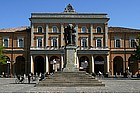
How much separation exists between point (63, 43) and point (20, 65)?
1211 centimetres

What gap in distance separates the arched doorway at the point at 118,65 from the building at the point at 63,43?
0.27m

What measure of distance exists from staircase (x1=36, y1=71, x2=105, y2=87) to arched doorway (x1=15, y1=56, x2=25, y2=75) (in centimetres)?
4104

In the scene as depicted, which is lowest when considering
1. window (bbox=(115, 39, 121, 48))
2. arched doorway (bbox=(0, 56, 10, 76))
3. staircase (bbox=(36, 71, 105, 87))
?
staircase (bbox=(36, 71, 105, 87))

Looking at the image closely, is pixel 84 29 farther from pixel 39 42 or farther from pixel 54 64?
pixel 39 42

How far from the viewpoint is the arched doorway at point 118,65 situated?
210 ft

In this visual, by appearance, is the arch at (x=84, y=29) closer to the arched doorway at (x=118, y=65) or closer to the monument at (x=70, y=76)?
the arched doorway at (x=118, y=65)

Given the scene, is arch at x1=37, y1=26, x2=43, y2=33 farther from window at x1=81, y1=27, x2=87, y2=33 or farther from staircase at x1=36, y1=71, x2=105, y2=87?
staircase at x1=36, y1=71, x2=105, y2=87

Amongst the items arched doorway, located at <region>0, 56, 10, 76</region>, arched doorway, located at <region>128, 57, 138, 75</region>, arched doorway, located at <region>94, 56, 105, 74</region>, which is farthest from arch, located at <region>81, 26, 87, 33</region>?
arched doorway, located at <region>0, 56, 10, 76</region>

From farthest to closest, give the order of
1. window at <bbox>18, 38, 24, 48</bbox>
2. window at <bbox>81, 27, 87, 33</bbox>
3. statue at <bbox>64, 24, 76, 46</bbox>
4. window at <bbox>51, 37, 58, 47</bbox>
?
window at <bbox>18, 38, 24, 48</bbox> < window at <bbox>81, 27, 87, 33</bbox> < window at <bbox>51, 37, 58, 47</bbox> < statue at <bbox>64, 24, 76, 46</bbox>

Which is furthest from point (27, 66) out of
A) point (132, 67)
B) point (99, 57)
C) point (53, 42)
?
point (132, 67)

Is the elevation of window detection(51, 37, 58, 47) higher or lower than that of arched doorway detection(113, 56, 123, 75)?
higher

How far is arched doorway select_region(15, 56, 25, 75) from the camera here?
63.2 meters

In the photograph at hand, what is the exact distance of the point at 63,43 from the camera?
61750 millimetres
